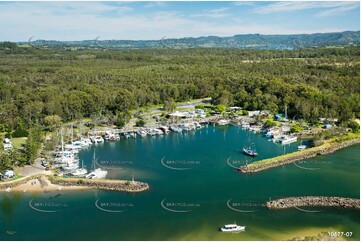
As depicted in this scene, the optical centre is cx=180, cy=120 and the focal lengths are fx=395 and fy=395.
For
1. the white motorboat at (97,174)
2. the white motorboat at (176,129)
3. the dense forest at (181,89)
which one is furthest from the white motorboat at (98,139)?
the white motorboat at (97,174)

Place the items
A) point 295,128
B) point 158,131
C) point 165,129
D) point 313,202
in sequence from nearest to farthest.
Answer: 1. point 313,202
2. point 295,128
3. point 158,131
4. point 165,129

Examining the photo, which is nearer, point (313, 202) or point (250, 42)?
point (313, 202)

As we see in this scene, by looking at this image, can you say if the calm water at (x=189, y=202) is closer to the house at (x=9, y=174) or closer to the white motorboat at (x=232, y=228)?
the white motorboat at (x=232, y=228)

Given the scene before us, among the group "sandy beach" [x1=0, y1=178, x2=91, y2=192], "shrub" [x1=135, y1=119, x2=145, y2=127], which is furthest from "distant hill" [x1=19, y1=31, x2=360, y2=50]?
"sandy beach" [x1=0, y1=178, x2=91, y2=192]

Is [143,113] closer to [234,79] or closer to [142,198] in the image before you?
[234,79]

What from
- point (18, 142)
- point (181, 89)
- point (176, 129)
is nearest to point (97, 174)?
point (18, 142)

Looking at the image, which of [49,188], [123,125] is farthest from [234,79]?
[49,188]

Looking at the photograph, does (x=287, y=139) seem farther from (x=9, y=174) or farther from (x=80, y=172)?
(x=9, y=174)

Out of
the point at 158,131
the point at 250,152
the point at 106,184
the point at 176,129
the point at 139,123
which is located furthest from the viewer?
the point at 139,123
